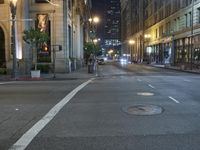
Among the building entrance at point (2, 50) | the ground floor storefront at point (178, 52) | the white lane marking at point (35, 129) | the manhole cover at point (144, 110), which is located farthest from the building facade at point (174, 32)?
the white lane marking at point (35, 129)

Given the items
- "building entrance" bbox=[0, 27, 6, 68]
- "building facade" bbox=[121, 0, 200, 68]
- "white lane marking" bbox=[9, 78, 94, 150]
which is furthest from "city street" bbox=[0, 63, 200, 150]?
"building facade" bbox=[121, 0, 200, 68]

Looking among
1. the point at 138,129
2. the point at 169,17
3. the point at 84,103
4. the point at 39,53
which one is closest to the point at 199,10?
the point at 169,17

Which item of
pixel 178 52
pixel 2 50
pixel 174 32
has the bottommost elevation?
pixel 178 52

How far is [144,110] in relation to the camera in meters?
12.9

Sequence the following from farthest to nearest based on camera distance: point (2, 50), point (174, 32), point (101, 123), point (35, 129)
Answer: point (174, 32) → point (2, 50) → point (101, 123) → point (35, 129)

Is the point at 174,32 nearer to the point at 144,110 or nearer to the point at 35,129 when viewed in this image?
the point at 144,110

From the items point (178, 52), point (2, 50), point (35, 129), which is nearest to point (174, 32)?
point (178, 52)

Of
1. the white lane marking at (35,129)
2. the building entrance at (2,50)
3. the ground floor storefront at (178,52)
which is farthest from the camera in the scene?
the ground floor storefront at (178,52)

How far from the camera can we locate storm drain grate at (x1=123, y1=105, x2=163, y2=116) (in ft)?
40.6

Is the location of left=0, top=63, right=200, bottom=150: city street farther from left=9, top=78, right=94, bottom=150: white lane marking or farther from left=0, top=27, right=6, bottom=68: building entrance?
left=0, top=27, right=6, bottom=68: building entrance

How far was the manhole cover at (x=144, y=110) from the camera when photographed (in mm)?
12388

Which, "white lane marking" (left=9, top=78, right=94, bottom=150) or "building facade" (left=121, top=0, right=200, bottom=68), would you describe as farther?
"building facade" (left=121, top=0, right=200, bottom=68)

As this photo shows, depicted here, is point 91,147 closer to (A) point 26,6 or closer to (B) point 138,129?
(B) point 138,129

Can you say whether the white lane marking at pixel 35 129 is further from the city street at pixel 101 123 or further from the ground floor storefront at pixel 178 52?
the ground floor storefront at pixel 178 52
